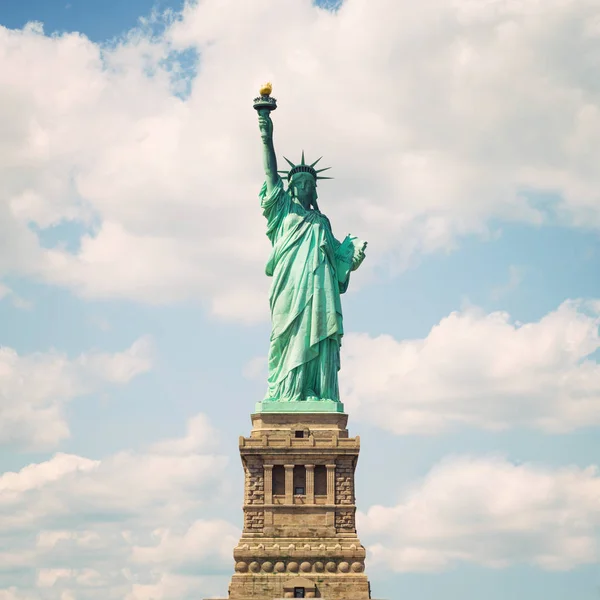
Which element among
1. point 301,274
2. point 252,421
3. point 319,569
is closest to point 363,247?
point 301,274

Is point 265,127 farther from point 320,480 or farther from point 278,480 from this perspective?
point 320,480

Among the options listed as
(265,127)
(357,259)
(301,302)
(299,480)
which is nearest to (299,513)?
(299,480)

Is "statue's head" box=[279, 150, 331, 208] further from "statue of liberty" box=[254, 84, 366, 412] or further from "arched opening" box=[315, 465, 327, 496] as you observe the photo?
"arched opening" box=[315, 465, 327, 496]

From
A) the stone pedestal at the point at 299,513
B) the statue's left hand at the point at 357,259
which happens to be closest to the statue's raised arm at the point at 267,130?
the statue's left hand at the point at 357,259

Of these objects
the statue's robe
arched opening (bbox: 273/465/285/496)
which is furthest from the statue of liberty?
arched opening (bbox: 273/465/285/496)

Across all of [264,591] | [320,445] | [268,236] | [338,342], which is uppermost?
[268,236]

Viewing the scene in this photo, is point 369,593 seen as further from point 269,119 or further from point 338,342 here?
point 269,119
